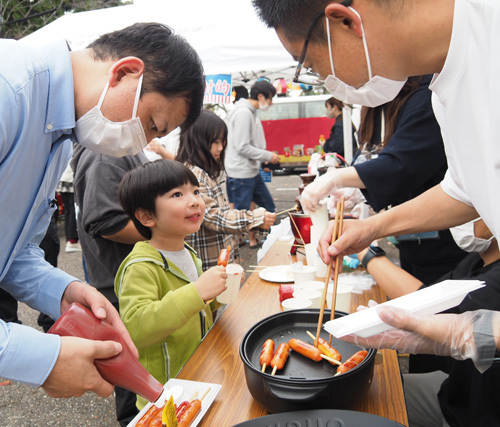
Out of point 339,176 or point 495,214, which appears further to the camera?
point 339,176

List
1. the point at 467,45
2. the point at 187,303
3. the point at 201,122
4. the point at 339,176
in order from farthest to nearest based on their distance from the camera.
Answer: the point at 201,122, the point at 339,176, the point at 187,303, the point at 467,45

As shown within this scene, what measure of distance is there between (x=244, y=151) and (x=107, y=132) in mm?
4914

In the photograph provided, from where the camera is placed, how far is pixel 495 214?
107cm

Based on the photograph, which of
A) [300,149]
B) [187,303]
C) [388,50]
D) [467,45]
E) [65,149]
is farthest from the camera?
[300,149]

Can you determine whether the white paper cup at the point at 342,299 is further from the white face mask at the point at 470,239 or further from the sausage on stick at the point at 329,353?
the white face mask at the point at 470,239

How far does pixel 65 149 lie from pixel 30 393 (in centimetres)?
268

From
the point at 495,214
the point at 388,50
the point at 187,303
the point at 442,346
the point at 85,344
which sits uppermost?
the point at 388,50

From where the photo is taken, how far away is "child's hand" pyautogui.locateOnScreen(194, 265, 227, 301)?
172 centimetres

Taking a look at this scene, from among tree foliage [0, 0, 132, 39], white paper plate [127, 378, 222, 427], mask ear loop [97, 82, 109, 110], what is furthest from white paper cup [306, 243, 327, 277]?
tree foliage [0, 0, 132, 39]

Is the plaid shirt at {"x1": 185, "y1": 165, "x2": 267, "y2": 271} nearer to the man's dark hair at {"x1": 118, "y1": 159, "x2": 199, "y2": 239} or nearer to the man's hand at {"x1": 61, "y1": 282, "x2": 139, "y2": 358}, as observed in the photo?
the man's dark hair at {"x1": 118, "y1": 159, "x2": 199, "y2": 239}

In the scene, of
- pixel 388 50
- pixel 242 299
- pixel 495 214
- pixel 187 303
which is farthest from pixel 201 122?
pixel 495 214

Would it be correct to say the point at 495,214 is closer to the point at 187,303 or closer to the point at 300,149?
the point at 187,303

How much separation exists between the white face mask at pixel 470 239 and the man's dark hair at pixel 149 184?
139 cm

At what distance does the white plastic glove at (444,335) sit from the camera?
1.07 meters
